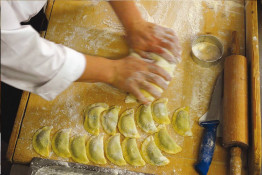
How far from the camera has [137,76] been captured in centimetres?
113

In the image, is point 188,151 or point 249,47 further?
point 249,47

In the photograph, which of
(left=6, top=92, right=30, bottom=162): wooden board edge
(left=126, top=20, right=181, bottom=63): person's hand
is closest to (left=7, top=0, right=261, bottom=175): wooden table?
(left=6, top=92, right=30, bottom=162): wooden board edge

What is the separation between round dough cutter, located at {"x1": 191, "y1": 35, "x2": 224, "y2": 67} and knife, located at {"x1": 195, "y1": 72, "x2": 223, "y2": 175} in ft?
0.33

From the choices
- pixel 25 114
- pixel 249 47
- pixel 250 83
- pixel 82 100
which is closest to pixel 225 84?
pixel 250 83

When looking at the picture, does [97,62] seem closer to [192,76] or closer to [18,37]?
[18,37]

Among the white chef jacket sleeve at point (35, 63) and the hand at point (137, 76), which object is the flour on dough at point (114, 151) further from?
the white chef jacket sleeve at point (35, 63)

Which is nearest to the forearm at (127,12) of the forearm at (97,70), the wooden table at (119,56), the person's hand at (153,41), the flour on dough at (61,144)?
the person's hand at (153,41)

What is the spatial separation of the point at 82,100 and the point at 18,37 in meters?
0.50

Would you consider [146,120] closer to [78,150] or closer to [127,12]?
Answer: [78,150]

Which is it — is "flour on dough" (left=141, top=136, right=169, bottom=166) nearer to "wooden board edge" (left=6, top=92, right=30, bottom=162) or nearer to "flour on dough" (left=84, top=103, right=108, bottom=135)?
"flour on dough" (left=84, top=103, right=108, bottom=135)

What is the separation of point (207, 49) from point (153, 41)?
31 cm

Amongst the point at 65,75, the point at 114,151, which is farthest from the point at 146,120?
the point at 65,75

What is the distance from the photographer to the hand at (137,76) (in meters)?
1.12

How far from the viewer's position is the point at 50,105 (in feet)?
4.09
